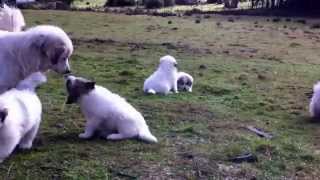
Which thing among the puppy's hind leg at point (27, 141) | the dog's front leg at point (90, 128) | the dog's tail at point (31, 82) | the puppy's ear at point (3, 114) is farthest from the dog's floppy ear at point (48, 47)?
the puppy's ear at point (3, 114)

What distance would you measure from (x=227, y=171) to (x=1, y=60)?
10.1ft

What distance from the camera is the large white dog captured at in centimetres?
761

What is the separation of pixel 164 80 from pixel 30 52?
3280 millimetres

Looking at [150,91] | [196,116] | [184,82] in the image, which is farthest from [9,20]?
[196,116]

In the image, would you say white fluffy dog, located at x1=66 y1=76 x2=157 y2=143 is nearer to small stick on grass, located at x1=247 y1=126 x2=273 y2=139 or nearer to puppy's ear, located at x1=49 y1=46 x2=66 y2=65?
puppy's ear, located at x1=49 y1=46 x2=66 y2=65

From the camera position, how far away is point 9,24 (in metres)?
11.2

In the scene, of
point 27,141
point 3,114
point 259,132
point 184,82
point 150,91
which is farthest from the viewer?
point 184,82

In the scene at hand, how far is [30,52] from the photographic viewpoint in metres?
7.75

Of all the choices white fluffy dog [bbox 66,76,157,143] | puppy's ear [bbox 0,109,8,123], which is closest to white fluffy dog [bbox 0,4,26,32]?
white fluffy dog [bbox 66,76,157,143]

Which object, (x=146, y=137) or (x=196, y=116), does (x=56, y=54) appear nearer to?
(x=146, y=137)

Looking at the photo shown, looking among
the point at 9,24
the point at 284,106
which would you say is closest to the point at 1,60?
the point at 9,24

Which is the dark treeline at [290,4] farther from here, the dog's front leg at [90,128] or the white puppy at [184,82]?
the dog's front leg at [90,128]

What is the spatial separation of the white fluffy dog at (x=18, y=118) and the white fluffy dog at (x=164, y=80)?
361 cm

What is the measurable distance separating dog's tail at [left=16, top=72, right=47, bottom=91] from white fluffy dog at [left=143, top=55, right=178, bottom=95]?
10.2 ft
